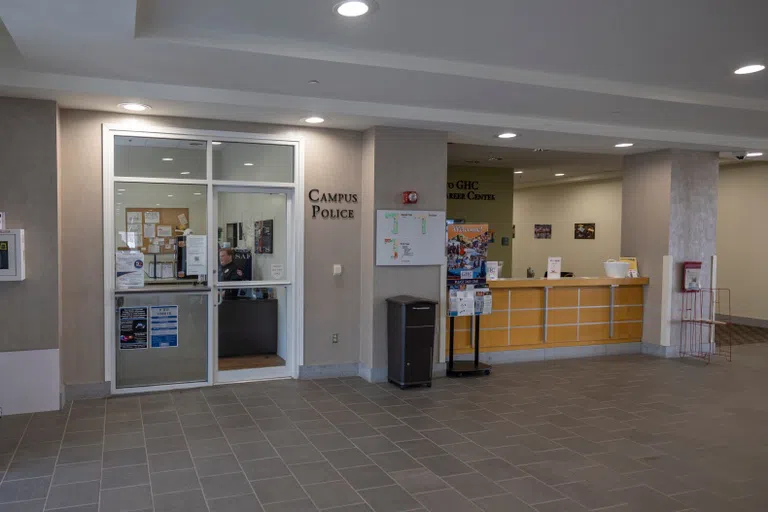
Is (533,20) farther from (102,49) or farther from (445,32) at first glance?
(102,49)

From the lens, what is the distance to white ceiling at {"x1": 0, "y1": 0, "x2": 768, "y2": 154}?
372cm

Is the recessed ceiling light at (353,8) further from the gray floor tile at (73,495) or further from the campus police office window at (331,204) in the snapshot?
the gray floor tile at (73,495)

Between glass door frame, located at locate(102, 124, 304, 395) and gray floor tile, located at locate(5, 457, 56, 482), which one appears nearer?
gray floor tile, located at locate(5, 457, 56, 482)

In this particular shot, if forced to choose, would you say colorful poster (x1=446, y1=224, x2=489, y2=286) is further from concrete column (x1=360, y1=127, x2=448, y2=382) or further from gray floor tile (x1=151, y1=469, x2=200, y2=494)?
gray floor tile (x1=151, y1=469, x2=200, y2=494)

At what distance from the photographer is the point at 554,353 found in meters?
7.86

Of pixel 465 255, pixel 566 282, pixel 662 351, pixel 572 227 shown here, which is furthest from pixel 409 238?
pixel 572 227

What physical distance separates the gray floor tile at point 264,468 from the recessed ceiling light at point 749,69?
15.8 ft

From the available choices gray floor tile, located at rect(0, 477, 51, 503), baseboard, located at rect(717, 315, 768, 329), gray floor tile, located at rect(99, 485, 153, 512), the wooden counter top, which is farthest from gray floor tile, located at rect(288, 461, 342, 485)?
baseboard, located at rect(717, 315, 768, 329)

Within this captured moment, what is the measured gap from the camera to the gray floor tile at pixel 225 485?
146 inches

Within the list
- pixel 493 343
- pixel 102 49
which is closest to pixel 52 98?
pixel 102 49

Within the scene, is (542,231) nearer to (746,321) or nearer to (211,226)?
(746,321)

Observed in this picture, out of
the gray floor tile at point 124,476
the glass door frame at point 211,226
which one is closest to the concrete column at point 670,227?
the glass door frame at point 211,226

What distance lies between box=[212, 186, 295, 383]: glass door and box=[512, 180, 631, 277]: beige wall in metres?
6.98

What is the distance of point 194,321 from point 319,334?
1340 millimetres
